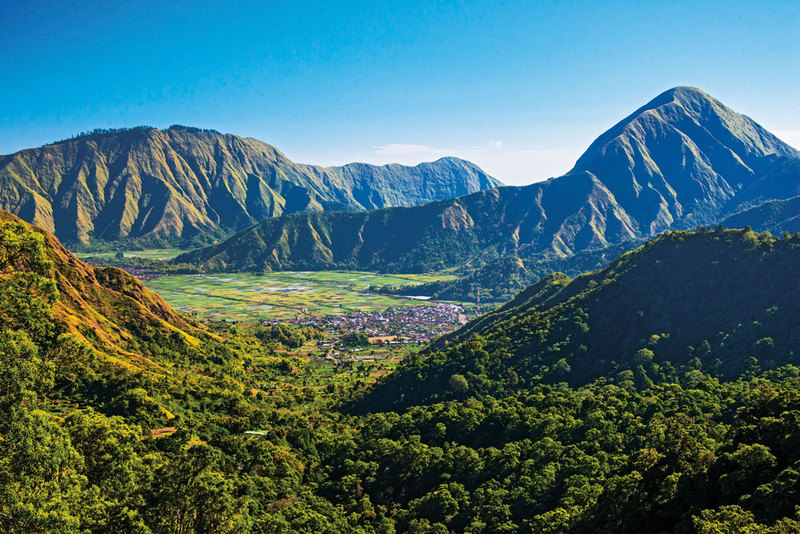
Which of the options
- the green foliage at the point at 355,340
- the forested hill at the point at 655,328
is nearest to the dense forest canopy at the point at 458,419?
the forested hill at the point at 655,328

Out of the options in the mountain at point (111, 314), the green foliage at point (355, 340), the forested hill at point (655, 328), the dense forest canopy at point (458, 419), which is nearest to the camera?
the dense forest canopy at point (458, 419)

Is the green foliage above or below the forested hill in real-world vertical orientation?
below

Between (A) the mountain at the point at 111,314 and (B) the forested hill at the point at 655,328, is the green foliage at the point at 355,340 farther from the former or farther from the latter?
(B) the forested hill at the point at 655,328

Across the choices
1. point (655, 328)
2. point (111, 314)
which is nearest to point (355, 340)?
point (111, 314)

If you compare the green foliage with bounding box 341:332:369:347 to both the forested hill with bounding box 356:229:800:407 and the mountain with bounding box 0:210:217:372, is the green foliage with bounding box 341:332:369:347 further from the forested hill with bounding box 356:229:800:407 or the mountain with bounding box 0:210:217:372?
the forested hill with bounding box 356:229:800:407

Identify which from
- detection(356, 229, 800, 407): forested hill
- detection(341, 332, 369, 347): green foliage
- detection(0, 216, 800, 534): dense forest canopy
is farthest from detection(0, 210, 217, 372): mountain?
detection(341, 332, 369, 347): green foliage

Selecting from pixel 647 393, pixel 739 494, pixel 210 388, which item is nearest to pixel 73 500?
pixel 739 494

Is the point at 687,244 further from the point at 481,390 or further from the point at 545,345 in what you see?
the point at 481,390

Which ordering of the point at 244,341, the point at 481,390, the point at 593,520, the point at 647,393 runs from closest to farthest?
Answer: the point at 593,520, the point at 647,393, the point at 481,390, the point at 244,341
